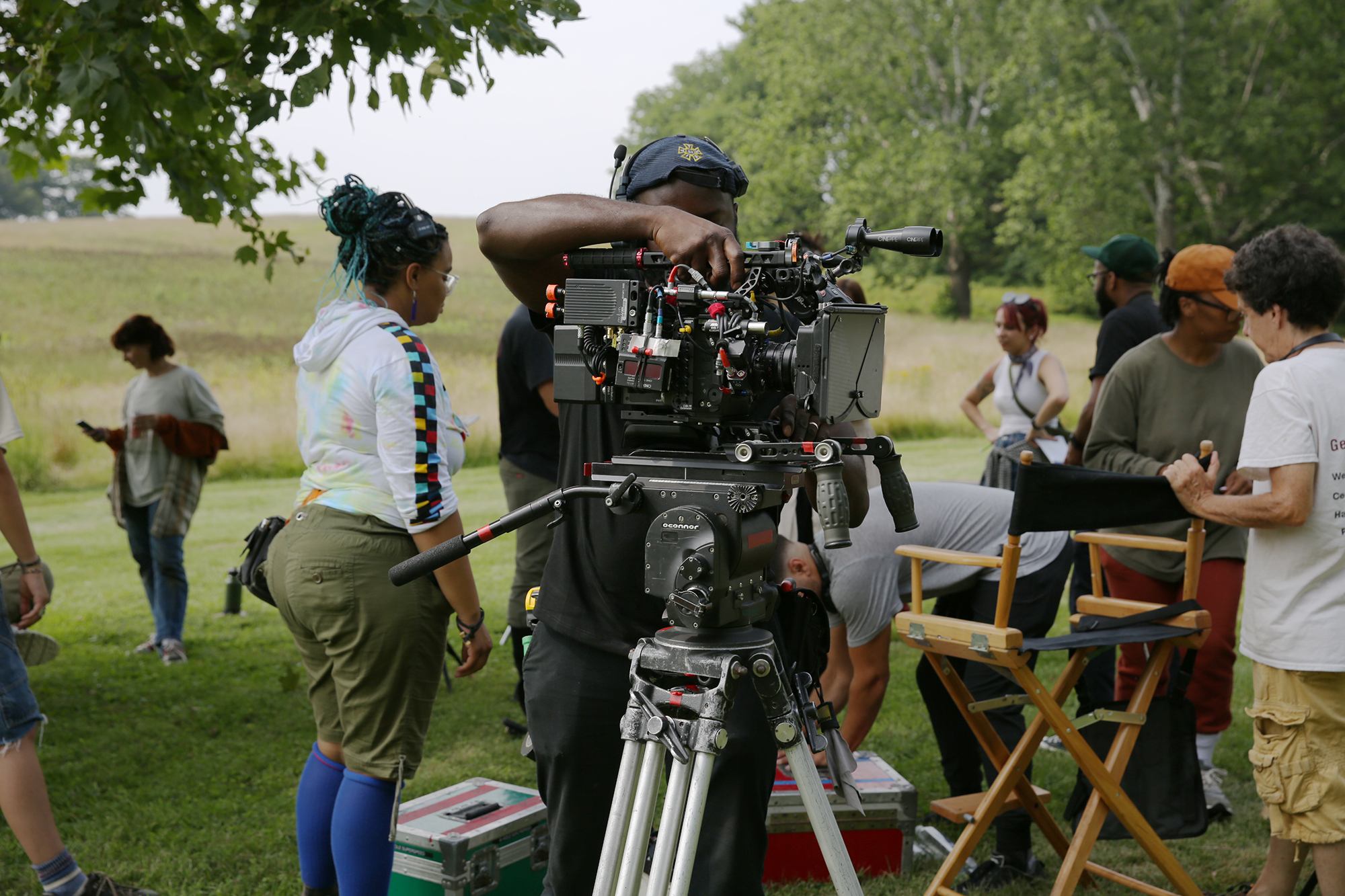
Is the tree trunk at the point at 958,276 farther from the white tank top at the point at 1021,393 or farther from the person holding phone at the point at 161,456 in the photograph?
the person holding phone at the point at 161,456

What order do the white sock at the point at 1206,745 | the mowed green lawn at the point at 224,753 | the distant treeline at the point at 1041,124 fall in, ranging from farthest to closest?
the distant treeline at the point at 1041,124
the white sock at the point at 1206,745
the mowed green lawn at the point at 224,753

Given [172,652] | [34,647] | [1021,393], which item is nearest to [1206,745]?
[1021,393]

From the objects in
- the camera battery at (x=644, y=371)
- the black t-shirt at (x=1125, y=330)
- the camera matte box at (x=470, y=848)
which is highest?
the black t-shirt at (x=1125, y=330)

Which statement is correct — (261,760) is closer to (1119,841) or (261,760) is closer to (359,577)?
(359,577)

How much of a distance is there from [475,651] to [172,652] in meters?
5.04

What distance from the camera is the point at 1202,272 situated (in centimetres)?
403

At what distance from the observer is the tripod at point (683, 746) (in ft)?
5.34

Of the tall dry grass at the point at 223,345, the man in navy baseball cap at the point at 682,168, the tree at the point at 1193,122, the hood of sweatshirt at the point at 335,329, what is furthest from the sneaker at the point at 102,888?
the tree at the point at 1193,122

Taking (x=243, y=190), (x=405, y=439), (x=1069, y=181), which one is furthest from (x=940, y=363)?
(x=405, y=439)

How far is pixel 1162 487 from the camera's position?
3141 mm

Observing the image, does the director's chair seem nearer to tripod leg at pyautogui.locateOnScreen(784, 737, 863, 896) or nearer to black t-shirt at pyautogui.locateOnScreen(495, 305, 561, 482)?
tripod leg at pyautogui.locateOnScreen(784, 737, 863, 896)

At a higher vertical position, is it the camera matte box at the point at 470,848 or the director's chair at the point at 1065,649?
the director's chair at the point at 1065,649

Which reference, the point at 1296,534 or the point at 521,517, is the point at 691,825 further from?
the point at 1296,534

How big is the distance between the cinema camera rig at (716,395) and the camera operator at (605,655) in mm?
226
